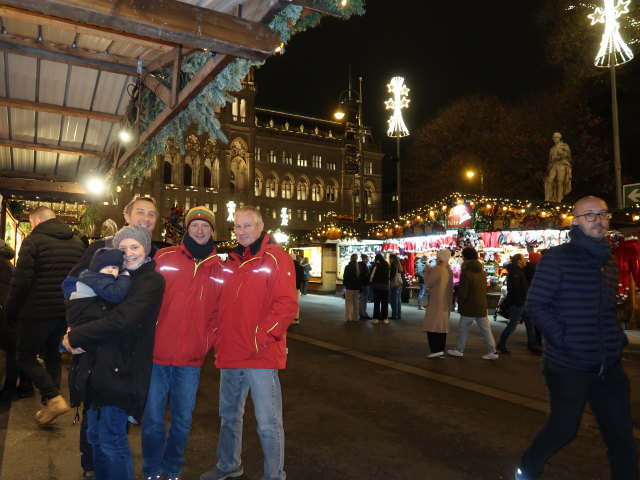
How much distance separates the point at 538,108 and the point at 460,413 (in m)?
24.4

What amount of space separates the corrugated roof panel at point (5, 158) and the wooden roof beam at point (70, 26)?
212 inches

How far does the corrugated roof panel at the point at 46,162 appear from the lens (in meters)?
8.78

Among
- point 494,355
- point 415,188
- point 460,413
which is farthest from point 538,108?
point 460,413

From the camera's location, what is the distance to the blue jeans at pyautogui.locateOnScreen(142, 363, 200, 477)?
3.25 m

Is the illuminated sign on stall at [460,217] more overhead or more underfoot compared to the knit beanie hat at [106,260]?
more overhead

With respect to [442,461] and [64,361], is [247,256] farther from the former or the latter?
[64,361]

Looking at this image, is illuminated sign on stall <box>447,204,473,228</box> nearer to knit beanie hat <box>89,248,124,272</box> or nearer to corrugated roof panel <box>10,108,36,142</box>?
corrugated roof panel <box>10,108,36,142</box>

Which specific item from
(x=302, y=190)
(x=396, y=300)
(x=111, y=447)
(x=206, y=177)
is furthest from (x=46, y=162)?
(x=302, y=190)

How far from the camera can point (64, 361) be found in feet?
24.6

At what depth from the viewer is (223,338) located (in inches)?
132

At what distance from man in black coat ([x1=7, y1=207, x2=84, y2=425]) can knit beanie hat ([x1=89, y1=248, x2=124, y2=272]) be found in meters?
2.41

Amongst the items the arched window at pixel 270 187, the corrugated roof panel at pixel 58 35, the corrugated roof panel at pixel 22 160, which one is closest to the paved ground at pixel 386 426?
the corrugated roof panel at pixel 58 35

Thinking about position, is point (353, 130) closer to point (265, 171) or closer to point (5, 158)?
point (5, 158)

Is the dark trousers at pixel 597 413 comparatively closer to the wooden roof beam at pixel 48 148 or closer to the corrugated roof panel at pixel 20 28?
the corrugated roof panel at pixel 20 28
